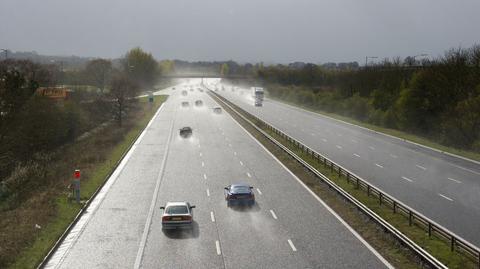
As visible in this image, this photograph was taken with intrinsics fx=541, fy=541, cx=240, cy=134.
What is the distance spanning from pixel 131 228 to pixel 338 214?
38.5 ft

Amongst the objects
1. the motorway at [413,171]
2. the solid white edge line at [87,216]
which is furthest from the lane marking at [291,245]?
the solid white edge line at [87,216]

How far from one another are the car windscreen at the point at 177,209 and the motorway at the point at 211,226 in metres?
1.04

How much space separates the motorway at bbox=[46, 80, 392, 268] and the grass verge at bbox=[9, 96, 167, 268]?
78 cm

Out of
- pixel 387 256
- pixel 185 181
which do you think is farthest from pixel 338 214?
pixel 185 181

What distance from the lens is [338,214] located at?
31250 millimetres

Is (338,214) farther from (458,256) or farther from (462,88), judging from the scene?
(462,88)

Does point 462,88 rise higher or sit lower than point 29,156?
higher

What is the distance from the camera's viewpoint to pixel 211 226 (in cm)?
2888

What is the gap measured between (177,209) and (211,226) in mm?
2077

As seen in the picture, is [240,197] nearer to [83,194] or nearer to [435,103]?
[83,194]

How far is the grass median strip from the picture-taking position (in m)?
22.7

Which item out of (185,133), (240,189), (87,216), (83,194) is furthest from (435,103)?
(87,216)

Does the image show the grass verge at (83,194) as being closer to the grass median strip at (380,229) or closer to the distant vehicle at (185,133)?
the distant vehicle at (185,133)

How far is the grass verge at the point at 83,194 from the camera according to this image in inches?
959
